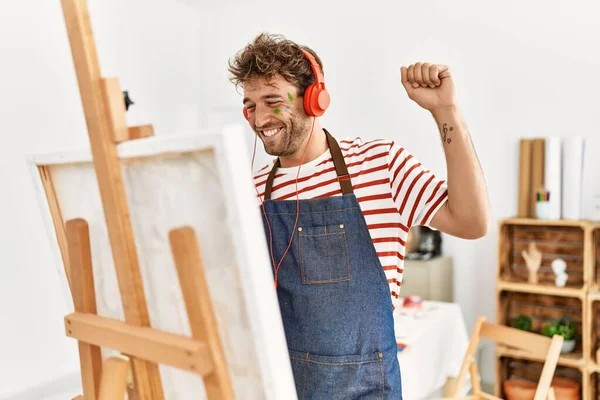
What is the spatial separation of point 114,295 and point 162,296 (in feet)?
0.66

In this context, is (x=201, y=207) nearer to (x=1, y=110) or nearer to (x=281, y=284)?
(x=281, y=284)

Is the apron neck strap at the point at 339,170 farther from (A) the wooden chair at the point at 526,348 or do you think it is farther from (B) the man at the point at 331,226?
(A) the wooden chair at the point at 526,348

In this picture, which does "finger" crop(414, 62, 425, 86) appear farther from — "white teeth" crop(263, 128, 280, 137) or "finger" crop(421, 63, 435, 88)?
"white teeth" crop(263, 128, 280, 137)

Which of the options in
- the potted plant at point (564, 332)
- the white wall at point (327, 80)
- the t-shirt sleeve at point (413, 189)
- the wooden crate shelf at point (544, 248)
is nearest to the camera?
the t-shirt sleeve at point (413, 189)

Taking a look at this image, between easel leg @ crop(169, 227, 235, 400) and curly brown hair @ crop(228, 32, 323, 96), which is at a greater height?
curly brown hair @ crop(228, 32, 323, 96)

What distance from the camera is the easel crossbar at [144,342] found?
36.5 inches

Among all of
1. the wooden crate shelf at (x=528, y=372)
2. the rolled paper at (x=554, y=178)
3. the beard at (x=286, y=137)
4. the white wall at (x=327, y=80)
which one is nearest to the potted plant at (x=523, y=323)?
the wooden crate shelf at (x=528, y=372)

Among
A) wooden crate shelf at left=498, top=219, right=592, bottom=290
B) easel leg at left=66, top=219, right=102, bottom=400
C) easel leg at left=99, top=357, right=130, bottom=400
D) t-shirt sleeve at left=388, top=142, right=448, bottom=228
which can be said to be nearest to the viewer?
easel leg at left=99, top=357, right=130, bottom=400

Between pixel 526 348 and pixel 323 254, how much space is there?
1579 millimetres

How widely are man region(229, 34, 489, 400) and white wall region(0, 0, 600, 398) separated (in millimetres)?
1651

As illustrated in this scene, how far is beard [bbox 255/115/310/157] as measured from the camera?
1444mm

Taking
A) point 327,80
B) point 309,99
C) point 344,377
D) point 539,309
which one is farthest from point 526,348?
point 327,80

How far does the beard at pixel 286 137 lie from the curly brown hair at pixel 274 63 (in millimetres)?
81

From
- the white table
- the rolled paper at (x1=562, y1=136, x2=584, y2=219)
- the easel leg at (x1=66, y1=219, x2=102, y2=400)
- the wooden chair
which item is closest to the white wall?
the rolled paper at (x1=562, y1=136, x2=584, y2=219)
